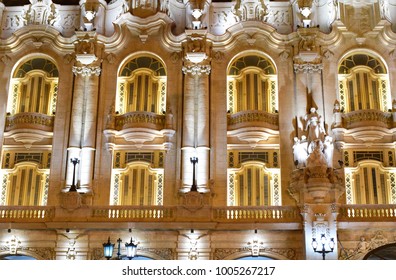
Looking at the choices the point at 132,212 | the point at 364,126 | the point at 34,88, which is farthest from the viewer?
the point at 34,88

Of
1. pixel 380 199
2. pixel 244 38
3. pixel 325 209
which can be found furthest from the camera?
pixel 244 38

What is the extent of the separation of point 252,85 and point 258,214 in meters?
8.07

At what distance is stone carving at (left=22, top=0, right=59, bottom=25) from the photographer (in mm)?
37250

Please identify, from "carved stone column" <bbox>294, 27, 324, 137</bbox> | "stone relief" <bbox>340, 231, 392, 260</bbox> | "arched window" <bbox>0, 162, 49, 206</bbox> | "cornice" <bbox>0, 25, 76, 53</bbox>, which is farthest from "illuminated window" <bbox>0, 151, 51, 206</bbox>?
"stone relief" <bbox>340, 231, 392, 260</bbox>

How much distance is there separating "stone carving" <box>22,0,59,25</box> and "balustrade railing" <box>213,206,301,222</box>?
15.8m

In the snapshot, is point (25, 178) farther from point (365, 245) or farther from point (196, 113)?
point (365, 245)

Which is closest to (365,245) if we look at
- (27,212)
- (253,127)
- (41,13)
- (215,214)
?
(215,214)

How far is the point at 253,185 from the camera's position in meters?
33.4

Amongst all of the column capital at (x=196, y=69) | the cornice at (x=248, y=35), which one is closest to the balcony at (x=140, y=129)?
the column capital at (x=196, y=69)

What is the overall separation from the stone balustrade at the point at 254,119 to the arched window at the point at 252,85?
80 centimetres

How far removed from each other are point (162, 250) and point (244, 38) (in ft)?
43.1

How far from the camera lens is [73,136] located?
33750 mm

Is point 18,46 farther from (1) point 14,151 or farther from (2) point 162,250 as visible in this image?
(2) point 162,250
